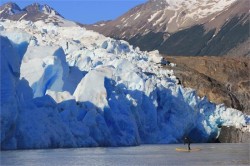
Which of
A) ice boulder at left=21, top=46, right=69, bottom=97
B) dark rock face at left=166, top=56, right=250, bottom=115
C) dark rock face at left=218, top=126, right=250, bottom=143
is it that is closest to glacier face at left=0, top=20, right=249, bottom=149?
ice boulder at left=21, top=46, right=69, bottom=97

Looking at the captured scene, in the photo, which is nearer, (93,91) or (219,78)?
(93,91)

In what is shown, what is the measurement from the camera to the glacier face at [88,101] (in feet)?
119

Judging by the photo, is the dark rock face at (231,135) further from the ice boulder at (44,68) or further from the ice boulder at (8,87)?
the ice boulder at (8,87)

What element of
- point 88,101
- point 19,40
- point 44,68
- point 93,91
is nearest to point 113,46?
point 93,91

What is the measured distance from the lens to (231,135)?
5881cm

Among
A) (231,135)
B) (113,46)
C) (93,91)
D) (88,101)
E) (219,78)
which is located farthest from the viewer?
(219,78)

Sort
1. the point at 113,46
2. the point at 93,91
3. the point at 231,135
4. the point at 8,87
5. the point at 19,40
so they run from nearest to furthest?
the point at 8,87, the point at 19,40, the point at 93,91, the point at 231,135, the point at 113,46

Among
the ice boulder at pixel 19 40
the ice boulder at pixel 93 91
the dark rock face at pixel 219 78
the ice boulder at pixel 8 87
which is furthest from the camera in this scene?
the dark rock face at pixel 219 78

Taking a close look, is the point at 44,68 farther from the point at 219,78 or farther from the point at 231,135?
the point at 219,78

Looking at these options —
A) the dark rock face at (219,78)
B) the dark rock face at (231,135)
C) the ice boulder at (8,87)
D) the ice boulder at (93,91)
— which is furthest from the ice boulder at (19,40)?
the dark rock face at (219,78)

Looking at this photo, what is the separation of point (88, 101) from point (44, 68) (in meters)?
3.83

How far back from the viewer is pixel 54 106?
38250mm

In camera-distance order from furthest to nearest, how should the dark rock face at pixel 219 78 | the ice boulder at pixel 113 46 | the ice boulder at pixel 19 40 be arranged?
the dark rock face at pixel 219 78 → the ice boulder at pixel 113 46 → the ice boulder at pixel 19 40

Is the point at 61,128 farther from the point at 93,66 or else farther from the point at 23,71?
the point at 93,66
